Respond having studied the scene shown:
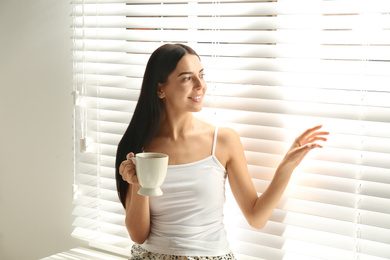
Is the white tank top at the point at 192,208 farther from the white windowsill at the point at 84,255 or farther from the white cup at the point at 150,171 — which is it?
the white windowsill at the point at 84,255

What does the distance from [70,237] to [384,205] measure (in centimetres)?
145

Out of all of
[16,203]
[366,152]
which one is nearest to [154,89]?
[366,152]

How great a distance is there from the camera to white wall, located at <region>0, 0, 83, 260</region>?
239 centimetres

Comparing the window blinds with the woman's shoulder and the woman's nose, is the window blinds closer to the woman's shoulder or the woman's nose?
the woman's shoulder

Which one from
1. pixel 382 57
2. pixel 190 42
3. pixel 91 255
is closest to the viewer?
pixel 382 57

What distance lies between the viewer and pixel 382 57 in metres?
1.58

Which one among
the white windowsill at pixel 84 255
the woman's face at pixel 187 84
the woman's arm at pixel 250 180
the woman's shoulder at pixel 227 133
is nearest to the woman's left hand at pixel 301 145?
the woman's arm at pixel 250 180

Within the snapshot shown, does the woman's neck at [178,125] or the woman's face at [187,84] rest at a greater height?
the woman's face at [187,84]

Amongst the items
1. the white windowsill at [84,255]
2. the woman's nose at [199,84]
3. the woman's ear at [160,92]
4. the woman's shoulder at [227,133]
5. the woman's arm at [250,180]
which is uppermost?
the woman's nose at [199,84]

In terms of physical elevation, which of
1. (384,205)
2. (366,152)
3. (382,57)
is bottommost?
(384,205)

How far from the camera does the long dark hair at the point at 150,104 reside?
1738 millimetres

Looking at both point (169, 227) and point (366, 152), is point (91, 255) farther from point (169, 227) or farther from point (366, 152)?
point (366, 152)

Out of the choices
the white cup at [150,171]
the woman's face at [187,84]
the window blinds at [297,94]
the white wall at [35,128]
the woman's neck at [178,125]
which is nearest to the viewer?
the white cup at [150,171]

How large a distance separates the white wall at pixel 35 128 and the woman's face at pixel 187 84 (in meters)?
0.79
